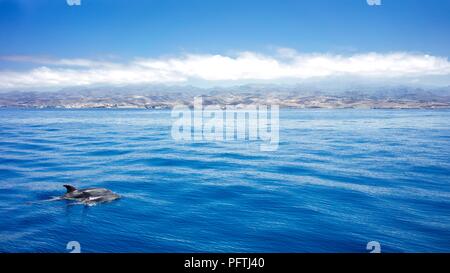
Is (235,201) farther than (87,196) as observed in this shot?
Yes

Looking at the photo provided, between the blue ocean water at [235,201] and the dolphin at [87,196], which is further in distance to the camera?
the dolphin at [87,196]

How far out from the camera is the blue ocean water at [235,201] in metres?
9.74

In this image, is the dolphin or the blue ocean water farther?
the dolphin

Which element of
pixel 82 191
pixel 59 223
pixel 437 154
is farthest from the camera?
pixel 437 154

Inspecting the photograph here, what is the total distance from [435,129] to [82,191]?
130ft

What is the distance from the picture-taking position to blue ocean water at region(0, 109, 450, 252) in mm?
9742

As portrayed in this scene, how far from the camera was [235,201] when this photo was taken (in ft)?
45.5

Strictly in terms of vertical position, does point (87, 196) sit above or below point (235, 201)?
above
